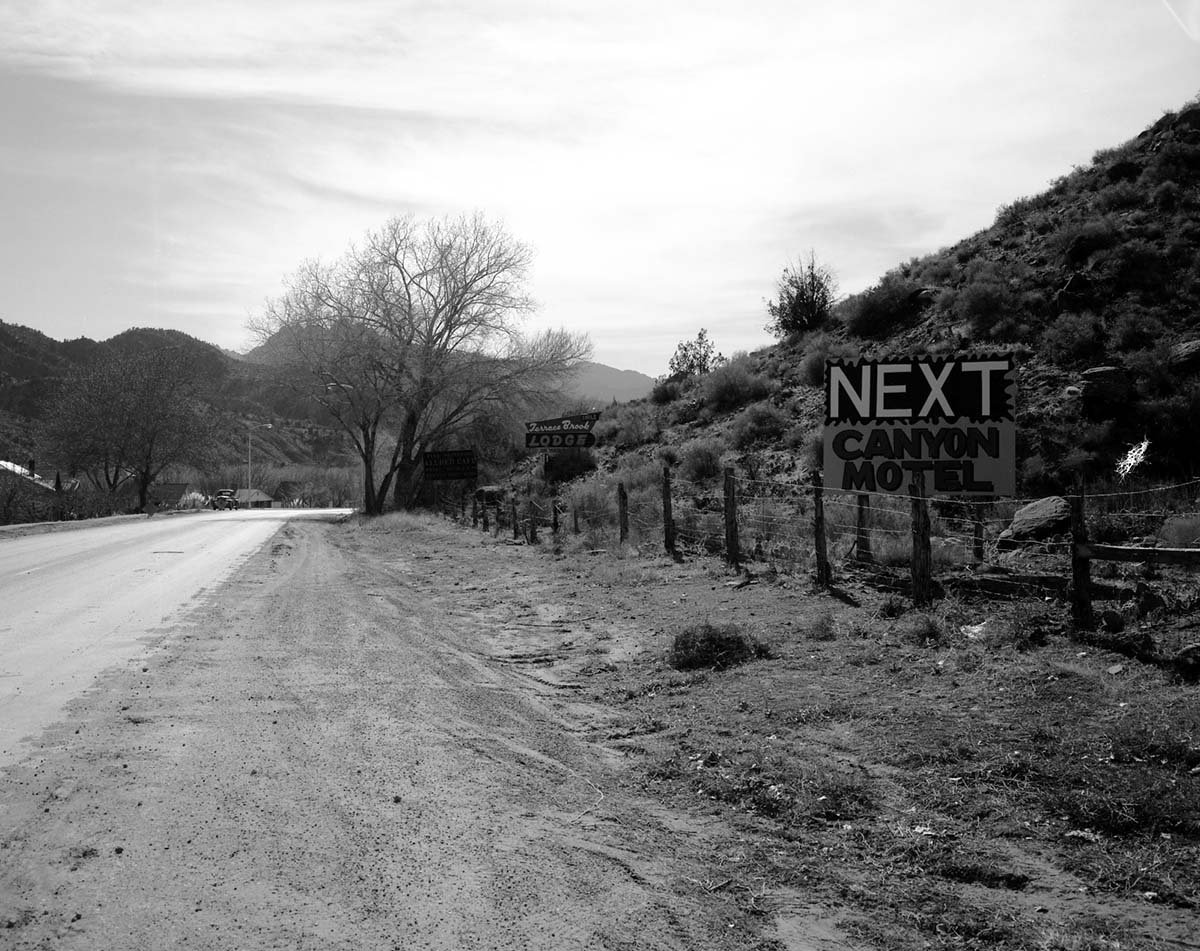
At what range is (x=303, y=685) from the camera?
8375 millimetres

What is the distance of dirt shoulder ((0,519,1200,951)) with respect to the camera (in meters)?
4.00

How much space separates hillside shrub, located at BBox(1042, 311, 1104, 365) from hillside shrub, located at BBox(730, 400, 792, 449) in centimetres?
833

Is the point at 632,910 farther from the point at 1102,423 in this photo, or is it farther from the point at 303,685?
the point at 1102,423

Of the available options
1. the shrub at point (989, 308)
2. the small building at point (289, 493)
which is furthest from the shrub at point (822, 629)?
the small building at point (289, 493)

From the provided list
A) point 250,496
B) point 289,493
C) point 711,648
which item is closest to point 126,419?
point 250,496

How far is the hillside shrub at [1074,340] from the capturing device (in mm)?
26375

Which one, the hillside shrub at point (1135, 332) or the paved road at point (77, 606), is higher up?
the hillside shrub at point (1135, 332)

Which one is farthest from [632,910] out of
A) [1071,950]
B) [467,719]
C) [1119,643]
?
[1119,643]

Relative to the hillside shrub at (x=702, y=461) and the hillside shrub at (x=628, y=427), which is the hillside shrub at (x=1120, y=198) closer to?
the hillside shrub at (x=702, y=461)

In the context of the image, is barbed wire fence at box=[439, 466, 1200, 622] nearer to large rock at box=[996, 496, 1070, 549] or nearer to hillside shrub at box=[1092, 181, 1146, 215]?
large rock at box=[996, 496, 1070, 549]

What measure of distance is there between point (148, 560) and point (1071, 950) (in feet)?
68.2

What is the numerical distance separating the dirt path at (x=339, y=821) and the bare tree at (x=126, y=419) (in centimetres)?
7061

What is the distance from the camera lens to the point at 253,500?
107 metres

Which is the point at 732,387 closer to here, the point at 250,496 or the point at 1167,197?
the point at 1167,197
